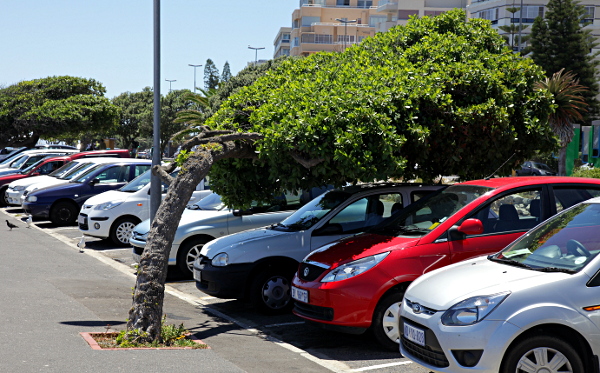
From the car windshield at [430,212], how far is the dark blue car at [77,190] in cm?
1153

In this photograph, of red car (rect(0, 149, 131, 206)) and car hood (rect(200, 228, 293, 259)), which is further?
red car (rect(0, 149, 131, 206))

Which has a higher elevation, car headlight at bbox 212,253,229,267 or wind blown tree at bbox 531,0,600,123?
wind blown tree at bbox 531,0,600,123

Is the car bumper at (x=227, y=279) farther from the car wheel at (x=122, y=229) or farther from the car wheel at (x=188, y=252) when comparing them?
the car wheel at (x=122, y=229)

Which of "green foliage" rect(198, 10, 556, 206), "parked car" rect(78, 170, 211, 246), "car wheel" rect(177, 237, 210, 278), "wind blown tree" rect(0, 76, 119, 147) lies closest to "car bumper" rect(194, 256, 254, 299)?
"green foliage" rect(198, 10, 556, 206)

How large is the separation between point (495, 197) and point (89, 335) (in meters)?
4.52

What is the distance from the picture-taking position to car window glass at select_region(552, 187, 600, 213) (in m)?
7.54

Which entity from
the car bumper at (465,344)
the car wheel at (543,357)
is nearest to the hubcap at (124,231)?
the car bumper at (465,344)

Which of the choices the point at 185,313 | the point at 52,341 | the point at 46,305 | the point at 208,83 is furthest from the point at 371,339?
the point at 208,83

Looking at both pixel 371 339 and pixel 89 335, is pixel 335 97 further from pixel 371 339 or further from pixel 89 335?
pixel 89 335

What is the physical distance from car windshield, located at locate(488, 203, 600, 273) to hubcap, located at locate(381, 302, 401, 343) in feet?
4.42

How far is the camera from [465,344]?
16.7 feet

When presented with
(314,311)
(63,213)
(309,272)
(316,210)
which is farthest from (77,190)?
(314,311)

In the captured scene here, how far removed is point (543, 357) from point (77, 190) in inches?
615

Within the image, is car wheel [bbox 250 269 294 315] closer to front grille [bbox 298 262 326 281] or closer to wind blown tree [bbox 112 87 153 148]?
front grille [bbox 298 262 326 281]
